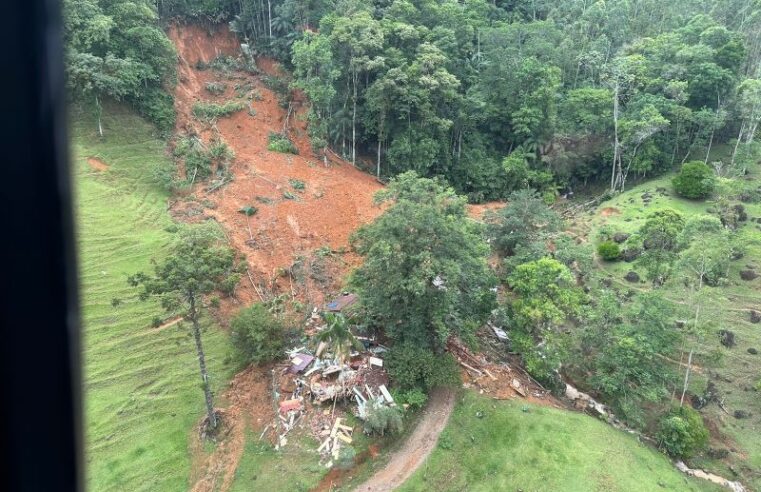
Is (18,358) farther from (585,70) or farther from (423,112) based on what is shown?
(585,70)

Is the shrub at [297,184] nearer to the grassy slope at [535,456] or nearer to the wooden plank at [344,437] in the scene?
the grassy slope at [535,456]

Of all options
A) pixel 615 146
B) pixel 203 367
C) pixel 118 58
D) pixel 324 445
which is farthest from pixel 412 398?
pixel 615 146

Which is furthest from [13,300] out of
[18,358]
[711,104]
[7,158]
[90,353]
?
[711,104]

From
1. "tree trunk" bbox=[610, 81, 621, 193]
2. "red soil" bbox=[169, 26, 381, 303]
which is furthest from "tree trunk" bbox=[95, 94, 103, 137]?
"tree trunk" bbox=[610, 81, 621, 193]

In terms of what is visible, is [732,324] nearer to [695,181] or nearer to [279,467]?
[695,181]

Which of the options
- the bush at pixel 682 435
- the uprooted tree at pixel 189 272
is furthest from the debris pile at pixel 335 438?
the bush at pixel 682 435

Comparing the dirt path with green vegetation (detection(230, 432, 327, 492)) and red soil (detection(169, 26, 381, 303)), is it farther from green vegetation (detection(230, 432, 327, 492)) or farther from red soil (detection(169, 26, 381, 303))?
red soil (detection(169, 26, 381, 303))
